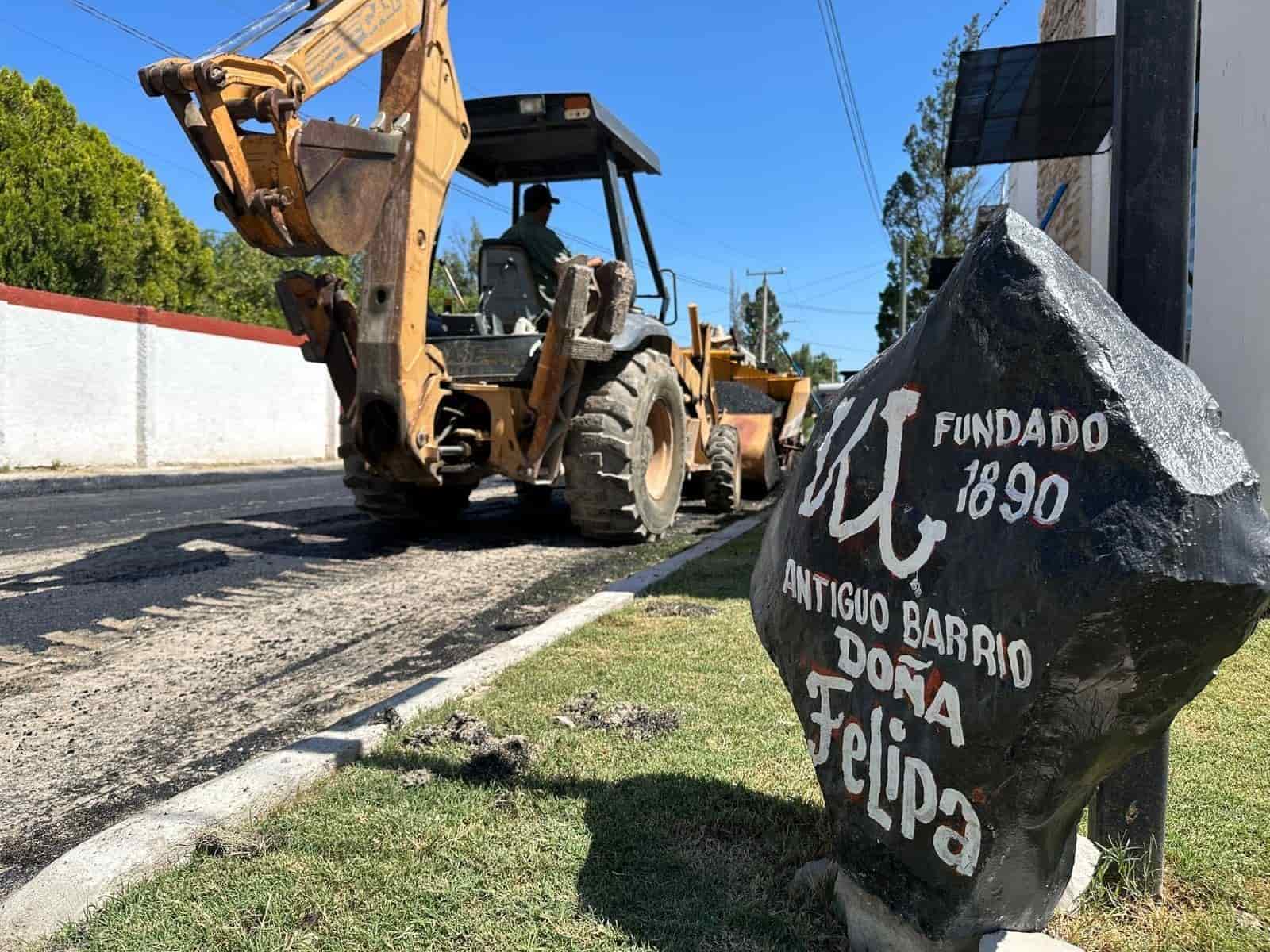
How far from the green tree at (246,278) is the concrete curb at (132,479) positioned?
45.2ft

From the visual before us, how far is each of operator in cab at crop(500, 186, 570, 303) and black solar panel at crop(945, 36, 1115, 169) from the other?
344cm

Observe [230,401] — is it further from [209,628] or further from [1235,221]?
[1235,221]

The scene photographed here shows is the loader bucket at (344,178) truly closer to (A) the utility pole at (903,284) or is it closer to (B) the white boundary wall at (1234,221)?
(B) the white boundary wall at (1234,221)

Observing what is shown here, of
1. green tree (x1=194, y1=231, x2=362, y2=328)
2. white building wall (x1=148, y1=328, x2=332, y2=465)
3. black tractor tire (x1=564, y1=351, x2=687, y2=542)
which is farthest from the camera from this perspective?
green tree (x1=194, y1=231, x2=362, y2=328)

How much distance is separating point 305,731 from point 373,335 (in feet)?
10.3

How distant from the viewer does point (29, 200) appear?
20469 mm

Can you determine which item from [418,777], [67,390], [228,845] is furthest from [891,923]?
[67,390]

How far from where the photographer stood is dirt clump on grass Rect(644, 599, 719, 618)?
4891 mm

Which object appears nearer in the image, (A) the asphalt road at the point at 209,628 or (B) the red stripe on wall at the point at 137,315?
(A) the asphalt road at the point at 209,628

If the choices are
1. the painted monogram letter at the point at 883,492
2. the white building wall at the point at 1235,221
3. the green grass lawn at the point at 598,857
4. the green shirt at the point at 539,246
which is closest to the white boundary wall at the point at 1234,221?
the white building wall at the point at 1235,221

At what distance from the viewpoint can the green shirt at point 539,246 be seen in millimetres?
7621

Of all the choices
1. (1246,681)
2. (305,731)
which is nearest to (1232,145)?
(1246,681)

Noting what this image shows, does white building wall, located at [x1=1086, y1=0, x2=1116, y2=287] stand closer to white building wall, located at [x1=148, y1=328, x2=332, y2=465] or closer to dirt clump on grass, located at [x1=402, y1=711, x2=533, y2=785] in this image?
dirt clump on grass, located at [x1=402, y1=711, x2=533, y2=785]

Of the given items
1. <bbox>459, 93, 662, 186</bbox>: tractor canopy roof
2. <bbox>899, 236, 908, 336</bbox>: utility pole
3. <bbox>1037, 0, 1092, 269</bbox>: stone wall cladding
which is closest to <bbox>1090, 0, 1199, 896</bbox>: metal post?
<bbox>459, 93, 662, 186</bbox>: tractor canopy roof
